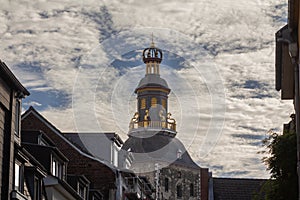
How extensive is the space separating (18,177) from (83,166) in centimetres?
2189

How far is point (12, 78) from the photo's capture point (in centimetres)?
3278

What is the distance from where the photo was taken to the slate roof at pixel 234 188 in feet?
312

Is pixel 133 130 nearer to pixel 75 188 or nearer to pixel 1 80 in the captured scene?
pixel 75 188

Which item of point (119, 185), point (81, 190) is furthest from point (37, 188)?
point (119, 185)

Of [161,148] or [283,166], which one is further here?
[161,148]

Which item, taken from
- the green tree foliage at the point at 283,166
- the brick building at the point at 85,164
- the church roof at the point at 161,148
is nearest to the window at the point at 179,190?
the church roof at the point at 161,148

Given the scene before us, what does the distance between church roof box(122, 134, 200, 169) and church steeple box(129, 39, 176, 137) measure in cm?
133

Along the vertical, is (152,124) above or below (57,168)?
above

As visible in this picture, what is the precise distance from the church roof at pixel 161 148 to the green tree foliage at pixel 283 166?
95328mm

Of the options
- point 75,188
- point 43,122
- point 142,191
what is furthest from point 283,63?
point 142,191

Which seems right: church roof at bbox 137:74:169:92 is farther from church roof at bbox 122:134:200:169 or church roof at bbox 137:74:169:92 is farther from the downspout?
the downspout

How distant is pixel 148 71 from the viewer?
396ft

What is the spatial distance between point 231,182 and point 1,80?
225ft

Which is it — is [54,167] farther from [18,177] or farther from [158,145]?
[158,145]
